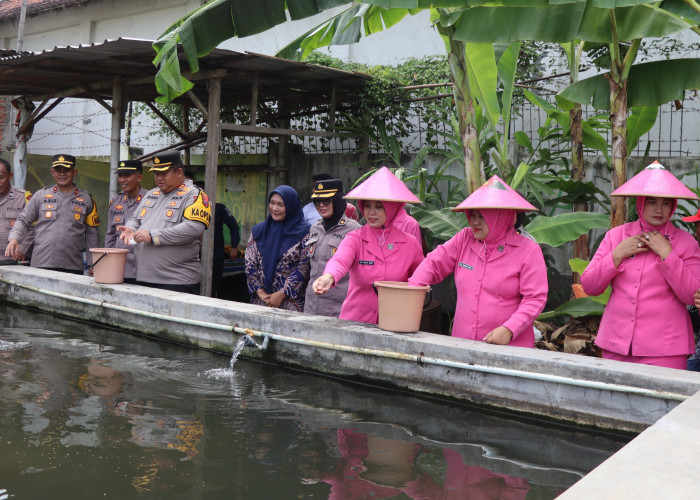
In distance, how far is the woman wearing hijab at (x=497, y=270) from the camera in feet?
13.7

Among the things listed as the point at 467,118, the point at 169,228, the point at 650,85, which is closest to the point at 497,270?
the point at 467,118

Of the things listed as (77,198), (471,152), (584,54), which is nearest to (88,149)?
(77,198)

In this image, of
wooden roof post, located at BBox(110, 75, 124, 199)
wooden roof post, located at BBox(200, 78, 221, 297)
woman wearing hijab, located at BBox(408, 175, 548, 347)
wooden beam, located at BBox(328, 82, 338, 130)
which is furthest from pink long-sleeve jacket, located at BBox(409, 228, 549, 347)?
wooden roof post, located at BBox(110, 75, 124, 199)

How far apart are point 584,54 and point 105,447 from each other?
743cm

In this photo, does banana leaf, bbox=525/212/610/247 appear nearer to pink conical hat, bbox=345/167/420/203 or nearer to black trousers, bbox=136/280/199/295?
pink conical hat, bbox=345/167/420/203

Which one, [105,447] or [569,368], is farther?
[569,368]

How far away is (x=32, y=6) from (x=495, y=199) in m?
15.4

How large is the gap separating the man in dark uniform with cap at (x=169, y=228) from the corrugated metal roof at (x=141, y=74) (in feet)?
4.30

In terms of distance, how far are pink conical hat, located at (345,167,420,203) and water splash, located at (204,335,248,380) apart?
51.0 inches

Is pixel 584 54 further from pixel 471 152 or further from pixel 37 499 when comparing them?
pixel 37 499

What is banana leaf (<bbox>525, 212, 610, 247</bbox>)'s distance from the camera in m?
5.39

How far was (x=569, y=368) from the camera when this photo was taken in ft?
13.0

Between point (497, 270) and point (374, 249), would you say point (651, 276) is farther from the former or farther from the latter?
point (374, 249)

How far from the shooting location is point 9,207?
7730 millimetres
